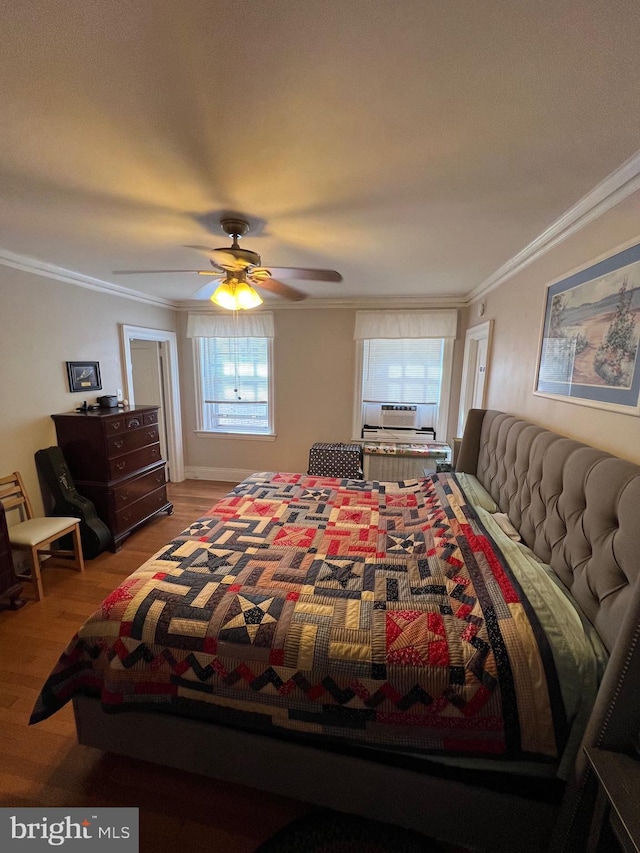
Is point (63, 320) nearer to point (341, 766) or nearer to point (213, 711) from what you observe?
point (213, 711)

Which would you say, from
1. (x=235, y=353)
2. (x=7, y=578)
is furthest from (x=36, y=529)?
(x=235, y=353)

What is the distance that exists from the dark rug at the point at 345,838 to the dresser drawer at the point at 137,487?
2.62m

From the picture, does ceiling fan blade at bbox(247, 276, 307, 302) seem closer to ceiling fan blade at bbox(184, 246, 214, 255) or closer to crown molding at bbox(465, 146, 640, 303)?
ceiling fan blade at bbox(184, 246, 214, 255)

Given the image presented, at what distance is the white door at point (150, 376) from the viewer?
448 cm

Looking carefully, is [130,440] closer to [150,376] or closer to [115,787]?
[150,376]

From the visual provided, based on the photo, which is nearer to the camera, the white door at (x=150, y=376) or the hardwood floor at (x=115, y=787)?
the hardwood floor at (x=115, y=787)

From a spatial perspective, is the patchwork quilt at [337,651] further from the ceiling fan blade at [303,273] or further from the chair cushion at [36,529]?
the ceiling fan blade at [303,273]

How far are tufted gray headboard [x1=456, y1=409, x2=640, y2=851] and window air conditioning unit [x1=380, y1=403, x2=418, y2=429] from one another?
203 centimetres

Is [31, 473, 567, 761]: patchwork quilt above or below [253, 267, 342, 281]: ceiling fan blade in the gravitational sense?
below

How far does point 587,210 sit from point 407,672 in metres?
2.06

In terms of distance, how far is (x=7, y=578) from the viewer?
2.24 metres

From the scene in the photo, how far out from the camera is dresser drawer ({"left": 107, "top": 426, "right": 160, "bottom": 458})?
300 cm

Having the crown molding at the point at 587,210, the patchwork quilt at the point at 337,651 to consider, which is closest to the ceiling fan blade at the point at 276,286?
the crown molding at the point at 587,210

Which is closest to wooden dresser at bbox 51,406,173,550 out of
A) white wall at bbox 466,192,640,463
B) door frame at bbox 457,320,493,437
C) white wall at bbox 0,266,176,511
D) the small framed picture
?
white wall at bbox 0,266,176,511
